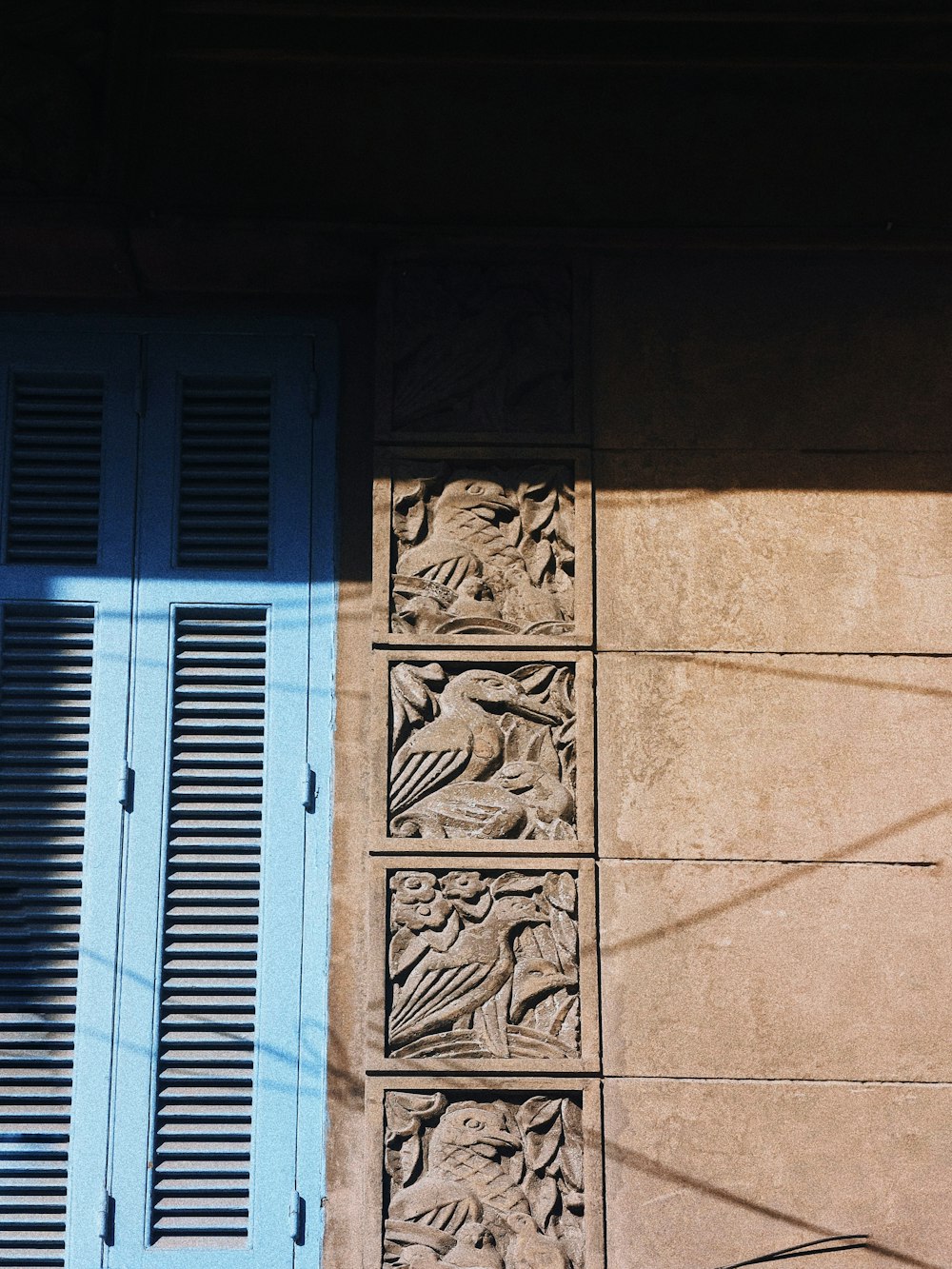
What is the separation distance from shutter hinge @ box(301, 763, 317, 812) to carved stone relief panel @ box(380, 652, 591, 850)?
32 cm

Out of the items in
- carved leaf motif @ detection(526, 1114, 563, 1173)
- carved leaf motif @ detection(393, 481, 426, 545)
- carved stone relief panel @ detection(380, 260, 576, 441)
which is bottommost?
carved leaf motif @ detection(526, 1114, 563, 1173)

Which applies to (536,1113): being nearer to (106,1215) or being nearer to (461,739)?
(461,739)

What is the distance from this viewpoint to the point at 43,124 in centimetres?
564

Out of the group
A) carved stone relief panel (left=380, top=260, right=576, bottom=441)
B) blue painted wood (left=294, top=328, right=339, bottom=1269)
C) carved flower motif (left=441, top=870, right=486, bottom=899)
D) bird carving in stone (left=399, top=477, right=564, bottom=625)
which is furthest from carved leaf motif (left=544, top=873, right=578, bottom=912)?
carved stone relief panel (left=380, top=260, right=576, bottom=441)

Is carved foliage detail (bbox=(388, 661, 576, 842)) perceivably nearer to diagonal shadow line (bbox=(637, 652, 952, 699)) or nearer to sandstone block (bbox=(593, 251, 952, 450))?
diagonal shadow line (bbox=(637, 652, 952, 699))

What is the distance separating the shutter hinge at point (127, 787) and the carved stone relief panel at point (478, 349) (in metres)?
1.50

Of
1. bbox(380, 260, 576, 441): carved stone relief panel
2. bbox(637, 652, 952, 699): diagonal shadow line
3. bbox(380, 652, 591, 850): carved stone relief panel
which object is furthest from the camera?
bbox(380, 260, 576, 441): carved stone relief panel

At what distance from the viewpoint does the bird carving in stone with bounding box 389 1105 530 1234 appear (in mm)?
4820

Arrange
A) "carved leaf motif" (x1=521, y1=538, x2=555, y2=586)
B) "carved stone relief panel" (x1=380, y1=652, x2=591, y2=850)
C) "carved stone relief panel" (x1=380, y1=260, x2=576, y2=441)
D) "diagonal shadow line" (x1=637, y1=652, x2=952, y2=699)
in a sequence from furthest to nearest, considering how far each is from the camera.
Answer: "carved stone relief panel" (x1=380, y1=260, x2=576, y2=441) → "carved leaf motif" (x1=521, y1=538, x2=555, y2=586) → "diagonal shadow line" (x1=637, y1=652, x2=952, y2=699) → "carved stone relief panel" (x1=380, y1=652, x2=591, y2=850)

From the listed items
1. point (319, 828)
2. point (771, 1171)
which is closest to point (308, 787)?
point (319, 828)

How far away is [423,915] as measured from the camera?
5.03 meters

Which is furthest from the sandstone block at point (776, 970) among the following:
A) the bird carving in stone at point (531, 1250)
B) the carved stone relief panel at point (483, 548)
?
the carved stone relief panel at point (483, 548)

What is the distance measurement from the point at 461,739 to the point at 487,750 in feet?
0.32

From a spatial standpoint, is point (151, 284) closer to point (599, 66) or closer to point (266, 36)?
point (266, 36)
